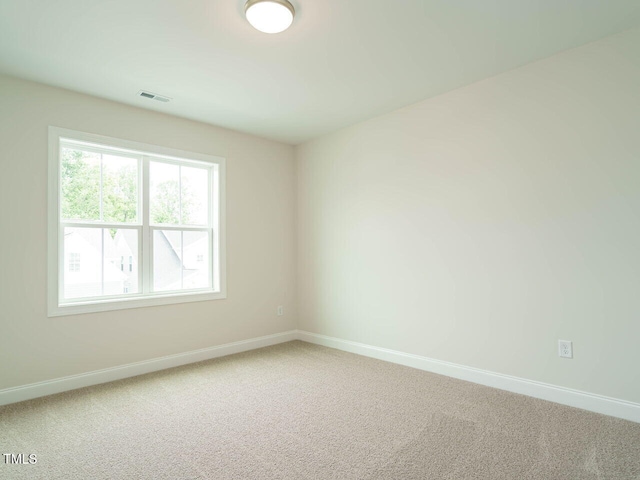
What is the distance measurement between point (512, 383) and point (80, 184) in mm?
4216

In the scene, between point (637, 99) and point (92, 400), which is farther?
point (92, 400)

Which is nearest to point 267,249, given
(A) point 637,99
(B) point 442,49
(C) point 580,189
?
(B) point 442,49

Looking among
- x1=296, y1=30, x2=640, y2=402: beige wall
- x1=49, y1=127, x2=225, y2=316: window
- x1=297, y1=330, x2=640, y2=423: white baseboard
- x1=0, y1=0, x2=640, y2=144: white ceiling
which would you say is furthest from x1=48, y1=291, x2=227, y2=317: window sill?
x1=0, y1=0, x2=640, y2=144: white ceiling

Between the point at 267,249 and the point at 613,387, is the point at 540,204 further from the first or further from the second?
the point at 267,249

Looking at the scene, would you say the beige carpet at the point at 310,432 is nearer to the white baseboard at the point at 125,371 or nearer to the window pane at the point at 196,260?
the white baseboard at the point at 125,371

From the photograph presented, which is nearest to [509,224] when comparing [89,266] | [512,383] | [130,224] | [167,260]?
[512,383]

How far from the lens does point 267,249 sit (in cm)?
482

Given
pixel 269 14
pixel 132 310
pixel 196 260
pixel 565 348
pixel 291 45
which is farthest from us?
pixel 196 260

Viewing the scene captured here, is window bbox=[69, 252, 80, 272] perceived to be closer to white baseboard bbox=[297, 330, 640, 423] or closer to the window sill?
the window sill

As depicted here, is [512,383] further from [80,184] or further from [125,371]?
[80,184]

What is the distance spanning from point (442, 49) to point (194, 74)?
197 cm

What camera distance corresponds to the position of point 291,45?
2682 mm

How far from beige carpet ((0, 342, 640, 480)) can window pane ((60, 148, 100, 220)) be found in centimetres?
159

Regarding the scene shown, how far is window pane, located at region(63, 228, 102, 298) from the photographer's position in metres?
3.36
